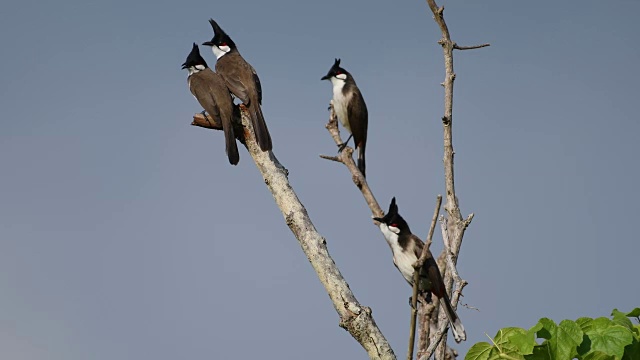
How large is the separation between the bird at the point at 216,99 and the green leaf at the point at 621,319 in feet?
9.40

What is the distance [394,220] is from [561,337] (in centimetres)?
159

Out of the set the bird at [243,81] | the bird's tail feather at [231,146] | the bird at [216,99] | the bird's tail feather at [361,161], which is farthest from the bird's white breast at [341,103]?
the bird's tail feather at [231,146]

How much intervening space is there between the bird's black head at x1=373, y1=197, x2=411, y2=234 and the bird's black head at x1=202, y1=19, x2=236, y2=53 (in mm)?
2964

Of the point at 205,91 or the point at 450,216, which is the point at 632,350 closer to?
the point at 450,216

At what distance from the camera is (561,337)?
3.68 metres

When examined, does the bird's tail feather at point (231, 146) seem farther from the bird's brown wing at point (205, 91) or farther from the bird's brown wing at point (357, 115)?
the bird's brown wing at point (357, 115)

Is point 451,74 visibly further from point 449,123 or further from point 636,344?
point 636,344

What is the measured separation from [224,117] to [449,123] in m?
1.94

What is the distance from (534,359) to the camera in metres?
3.74

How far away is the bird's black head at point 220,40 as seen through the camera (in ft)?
24.3

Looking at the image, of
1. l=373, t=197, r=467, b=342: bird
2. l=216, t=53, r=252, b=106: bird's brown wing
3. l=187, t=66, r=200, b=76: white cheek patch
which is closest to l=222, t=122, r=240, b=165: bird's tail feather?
l=216, t=53, r=252, b=106: bird's brown wing

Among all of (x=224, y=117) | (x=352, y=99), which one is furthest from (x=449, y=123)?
(x=352, y=99)

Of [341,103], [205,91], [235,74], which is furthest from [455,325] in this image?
[341,103]

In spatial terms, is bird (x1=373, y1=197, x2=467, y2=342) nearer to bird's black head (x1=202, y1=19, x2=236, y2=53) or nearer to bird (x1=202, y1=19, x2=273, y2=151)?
bird (x1=202, y1=19, x2=273, y2=151)
